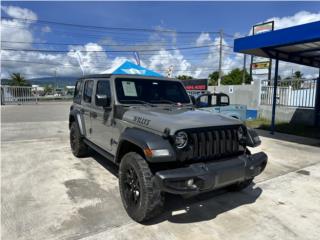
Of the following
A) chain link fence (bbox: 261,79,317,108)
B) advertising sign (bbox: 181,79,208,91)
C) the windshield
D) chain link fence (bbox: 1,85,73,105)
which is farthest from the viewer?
chain link fence (bbox: 1,85,73,105)

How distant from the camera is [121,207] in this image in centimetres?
356

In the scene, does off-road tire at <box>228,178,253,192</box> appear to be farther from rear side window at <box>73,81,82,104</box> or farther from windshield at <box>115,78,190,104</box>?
rear side window at <box>73,81,82,104</box>

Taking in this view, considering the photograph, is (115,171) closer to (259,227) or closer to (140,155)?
(140,155)

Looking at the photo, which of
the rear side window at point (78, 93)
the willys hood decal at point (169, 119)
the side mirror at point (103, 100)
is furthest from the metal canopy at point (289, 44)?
the side mirror at point (103, 100)

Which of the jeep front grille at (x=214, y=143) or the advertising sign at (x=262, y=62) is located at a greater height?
the advertising sign at (x=262, y=62)

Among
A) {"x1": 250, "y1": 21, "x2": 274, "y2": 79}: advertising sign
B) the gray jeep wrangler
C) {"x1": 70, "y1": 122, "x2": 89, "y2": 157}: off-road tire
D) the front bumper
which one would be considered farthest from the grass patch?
{"x1": 250, "y1": 21, "x2": 274, "y2": 79}: advertising sign

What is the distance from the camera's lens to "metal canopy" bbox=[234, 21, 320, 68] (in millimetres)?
6781

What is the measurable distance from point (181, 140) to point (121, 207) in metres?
1.42

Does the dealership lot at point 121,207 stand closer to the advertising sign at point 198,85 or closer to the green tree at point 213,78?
the advertising sign at point 198,85

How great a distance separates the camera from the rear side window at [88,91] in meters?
5.17

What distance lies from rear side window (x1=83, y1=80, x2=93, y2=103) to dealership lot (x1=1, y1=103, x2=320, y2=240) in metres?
1.42

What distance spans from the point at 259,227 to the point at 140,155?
171 centimetres

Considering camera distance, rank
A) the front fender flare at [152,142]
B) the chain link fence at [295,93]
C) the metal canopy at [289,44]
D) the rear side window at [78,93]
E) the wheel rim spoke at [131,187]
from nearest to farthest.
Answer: the front fender flare at [152,142], the wheel rim spoke at [131,187], the rear side window at [78,93], the metal canopy at [289,44], the chain link fence at [295,93]

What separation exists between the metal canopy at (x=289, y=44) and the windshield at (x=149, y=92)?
4.36 meters
